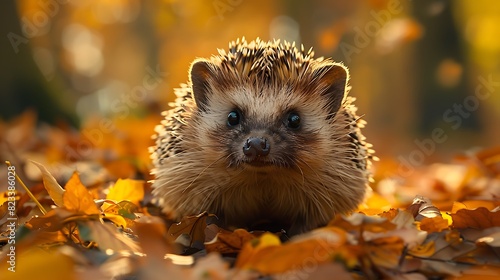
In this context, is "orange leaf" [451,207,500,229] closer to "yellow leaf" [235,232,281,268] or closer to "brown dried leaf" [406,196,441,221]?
"brown dried leaf" [406,196,441,221]

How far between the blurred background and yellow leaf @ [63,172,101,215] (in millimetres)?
4201

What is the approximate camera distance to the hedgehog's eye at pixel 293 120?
3.94 metres

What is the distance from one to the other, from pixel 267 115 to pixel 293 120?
0.21 m

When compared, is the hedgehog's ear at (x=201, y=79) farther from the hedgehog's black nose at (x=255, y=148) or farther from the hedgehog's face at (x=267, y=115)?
the hedgehog's black nose at (x=255, y=148)

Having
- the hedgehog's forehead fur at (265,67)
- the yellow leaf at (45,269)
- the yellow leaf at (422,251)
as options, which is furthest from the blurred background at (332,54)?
the yellow leaf at (45,269)

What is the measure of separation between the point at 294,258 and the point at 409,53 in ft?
38.6

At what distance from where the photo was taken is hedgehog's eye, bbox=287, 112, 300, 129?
3.94 meters

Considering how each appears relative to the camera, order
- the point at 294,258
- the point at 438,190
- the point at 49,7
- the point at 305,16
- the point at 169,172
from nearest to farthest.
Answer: the point at 294,258 < the point at 169,172 < the point at 438,190 < the point at 49,7 < the point at 305,16

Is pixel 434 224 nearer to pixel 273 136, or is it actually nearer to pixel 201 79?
pixel 273 136

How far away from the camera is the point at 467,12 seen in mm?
14875

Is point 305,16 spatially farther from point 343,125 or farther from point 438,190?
point 343,125

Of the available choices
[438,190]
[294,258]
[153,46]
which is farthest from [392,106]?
[294,258]

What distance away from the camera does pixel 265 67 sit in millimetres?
3988

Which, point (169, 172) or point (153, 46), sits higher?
point (153, 46)
